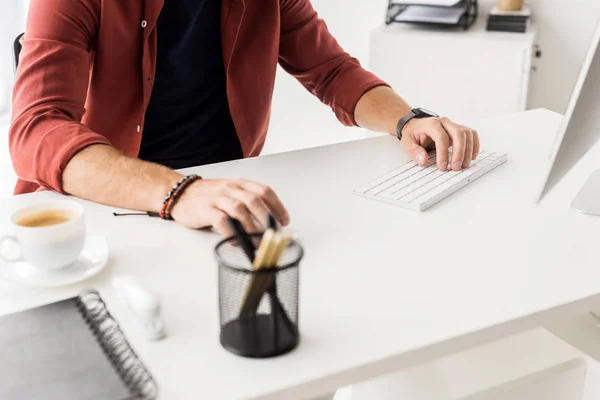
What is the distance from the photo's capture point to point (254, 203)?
955 millimetres

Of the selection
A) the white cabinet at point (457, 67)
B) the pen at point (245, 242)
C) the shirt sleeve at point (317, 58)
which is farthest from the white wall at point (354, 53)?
the pen at point (245, 242)

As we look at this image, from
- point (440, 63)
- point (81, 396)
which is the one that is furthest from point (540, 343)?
point (440, 63)

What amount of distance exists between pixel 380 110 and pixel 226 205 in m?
0.64

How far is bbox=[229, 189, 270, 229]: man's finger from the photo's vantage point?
945 millimetres

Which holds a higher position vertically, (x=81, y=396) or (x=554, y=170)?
(x=554, y=170)

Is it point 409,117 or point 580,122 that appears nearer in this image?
point 580,122

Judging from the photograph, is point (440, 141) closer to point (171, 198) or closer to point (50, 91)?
point (171, 198)

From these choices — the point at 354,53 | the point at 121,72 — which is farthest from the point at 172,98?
the point at 354,53

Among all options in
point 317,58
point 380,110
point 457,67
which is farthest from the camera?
point 457,67

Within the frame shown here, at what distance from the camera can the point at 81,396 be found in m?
0.65

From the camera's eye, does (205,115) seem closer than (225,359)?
No

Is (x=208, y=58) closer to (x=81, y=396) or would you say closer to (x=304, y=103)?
(x=81, y=396)

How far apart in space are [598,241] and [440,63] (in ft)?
5.72

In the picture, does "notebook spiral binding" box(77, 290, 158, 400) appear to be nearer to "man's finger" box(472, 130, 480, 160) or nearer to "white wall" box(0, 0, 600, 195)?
"man's finger" box(472, 130, 480, 160)
